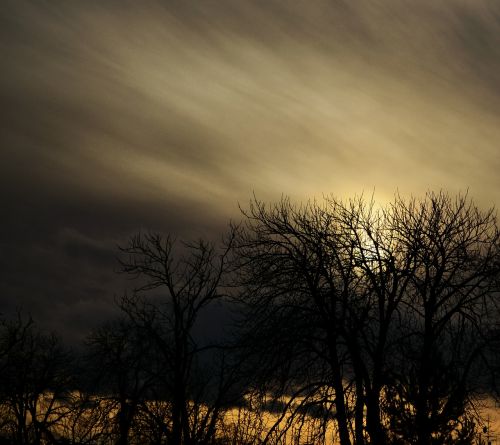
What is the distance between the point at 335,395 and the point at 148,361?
40.4 ft

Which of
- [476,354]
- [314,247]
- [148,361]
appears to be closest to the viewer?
[476,354]

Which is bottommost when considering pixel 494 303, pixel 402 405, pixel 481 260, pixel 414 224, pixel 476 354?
pixel 402 405

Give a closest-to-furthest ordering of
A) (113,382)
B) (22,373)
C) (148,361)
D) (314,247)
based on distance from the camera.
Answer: (314,247) → (148,361) → (113,382) → (22,373)

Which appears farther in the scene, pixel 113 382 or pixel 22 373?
pixel 22 373

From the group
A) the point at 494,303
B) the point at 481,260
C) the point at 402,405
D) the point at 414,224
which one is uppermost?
the point at 414,224

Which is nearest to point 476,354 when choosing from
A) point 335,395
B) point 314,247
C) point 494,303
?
point 494,303

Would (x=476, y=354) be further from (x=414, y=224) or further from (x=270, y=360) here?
(x=270, y=360)

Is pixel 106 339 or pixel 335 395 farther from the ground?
pixel 106 339

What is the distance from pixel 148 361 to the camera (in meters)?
28.0

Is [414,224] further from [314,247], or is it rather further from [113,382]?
[113,382]

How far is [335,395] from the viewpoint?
693 inches

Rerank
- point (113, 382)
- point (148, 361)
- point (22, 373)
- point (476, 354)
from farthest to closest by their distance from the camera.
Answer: point (22, 373) < point (113, 382) < point (148, 361) < point (476, 354)

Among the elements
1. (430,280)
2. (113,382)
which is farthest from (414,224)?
(113,382)

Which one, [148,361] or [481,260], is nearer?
[481,260]
